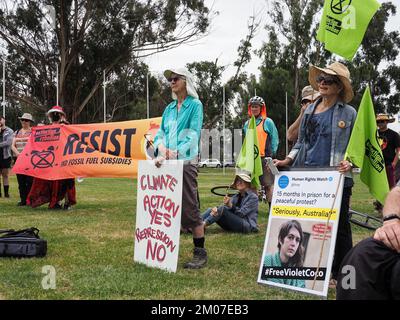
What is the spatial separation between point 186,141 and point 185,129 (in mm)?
136

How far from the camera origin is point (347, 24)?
3.68 metres

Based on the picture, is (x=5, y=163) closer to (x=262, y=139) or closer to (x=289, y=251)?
(x=262, y=139)

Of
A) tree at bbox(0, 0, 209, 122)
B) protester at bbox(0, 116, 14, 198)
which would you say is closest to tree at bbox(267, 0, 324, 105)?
tree at bbox(0, 0, 209, 122)

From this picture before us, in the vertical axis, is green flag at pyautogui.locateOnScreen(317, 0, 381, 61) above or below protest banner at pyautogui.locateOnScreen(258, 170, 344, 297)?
above

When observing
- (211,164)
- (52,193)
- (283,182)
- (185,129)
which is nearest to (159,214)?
(185,129)

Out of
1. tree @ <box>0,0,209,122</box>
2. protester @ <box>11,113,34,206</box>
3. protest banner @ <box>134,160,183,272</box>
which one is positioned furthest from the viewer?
tree @ <box>0,0,209,122</box>

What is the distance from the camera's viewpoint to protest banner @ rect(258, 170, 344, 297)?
347 centimetres

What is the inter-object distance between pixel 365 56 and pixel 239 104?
1308 centimetres

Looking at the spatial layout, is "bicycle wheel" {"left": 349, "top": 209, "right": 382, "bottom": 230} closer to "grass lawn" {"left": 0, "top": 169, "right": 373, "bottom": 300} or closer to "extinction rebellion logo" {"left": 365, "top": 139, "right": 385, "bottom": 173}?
"grass lawn" {"left": 0, "top": 169, "right": 373, "bottom": 300}

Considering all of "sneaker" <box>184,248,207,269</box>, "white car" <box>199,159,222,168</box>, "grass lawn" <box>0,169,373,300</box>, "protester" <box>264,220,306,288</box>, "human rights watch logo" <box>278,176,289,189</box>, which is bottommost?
"white car" <box>199,159,222,168</box>

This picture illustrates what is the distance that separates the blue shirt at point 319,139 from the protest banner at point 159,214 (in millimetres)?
1109

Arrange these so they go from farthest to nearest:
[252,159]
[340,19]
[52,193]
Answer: [52,193] → [252,159] → [340,19]

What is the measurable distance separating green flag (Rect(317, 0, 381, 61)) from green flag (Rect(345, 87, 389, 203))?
51 cm
